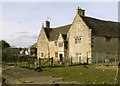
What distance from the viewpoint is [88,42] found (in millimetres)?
49125

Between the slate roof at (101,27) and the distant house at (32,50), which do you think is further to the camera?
the distant house at (32,50)

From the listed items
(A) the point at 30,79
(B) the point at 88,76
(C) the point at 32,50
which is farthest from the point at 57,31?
(A) the point at 30,79

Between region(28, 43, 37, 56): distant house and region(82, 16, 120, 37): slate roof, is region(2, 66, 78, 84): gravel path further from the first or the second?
region(28, 43, 37, 56): distant house

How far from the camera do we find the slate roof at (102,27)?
50.3 meters

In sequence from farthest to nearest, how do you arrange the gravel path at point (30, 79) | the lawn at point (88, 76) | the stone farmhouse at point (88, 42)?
1. the stone farmhouse at point (88, 42)
2. the lawn at point (88, 76)
3. the gravel path at point (30, 79)

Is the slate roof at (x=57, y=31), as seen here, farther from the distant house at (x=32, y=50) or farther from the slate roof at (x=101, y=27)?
the distant house at (x=32, y=50)

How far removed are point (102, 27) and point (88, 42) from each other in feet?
18.6

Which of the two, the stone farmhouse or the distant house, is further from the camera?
the distant house

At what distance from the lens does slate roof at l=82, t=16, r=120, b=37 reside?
5030cm

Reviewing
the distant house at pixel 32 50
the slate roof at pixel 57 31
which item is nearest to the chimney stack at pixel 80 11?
the slate roof at pixel 57 31

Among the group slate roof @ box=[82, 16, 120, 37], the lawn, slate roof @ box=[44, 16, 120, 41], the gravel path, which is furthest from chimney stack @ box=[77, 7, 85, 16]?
the gravel path

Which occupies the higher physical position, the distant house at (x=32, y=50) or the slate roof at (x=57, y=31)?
the slate roof at (x=57, y=31)

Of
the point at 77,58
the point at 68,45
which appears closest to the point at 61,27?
the point at 68,45

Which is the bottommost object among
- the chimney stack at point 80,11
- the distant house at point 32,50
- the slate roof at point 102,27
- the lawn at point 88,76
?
the lawn at point 88,76
